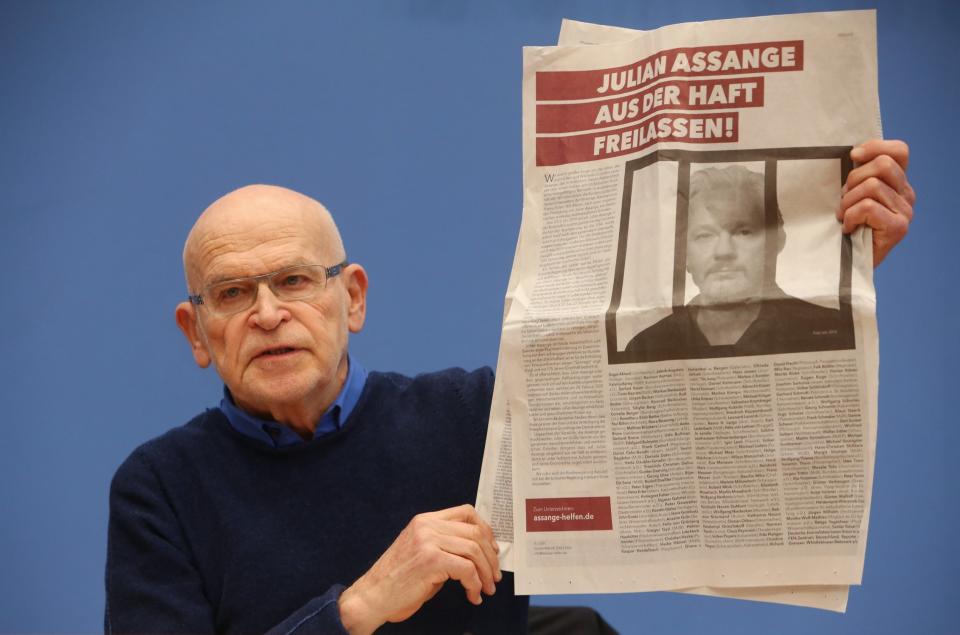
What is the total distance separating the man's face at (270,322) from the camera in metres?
1.33

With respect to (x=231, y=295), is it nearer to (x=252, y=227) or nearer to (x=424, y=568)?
(x=252, y=227)

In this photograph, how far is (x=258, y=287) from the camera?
134 cm

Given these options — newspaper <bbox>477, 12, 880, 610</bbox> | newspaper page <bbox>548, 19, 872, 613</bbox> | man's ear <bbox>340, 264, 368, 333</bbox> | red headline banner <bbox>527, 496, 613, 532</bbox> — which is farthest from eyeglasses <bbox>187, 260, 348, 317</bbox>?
newspaper page <bbox>548, 19, 872, 613</bbox>

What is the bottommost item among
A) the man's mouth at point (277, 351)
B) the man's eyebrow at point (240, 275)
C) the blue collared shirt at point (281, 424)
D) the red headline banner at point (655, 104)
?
the blue collared shirt at point (281, 424)

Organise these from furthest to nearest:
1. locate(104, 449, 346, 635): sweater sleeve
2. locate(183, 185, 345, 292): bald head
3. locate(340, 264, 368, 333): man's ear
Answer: locate(340, 264, 368, 333): man's ear < locate(183, 185, 345, 292): bald head < locate(104, 449, 346, 635): sweater sleeve

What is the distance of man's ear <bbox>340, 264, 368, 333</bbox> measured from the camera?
148 centimetres

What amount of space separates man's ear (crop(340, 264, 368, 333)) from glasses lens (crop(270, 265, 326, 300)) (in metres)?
0.10

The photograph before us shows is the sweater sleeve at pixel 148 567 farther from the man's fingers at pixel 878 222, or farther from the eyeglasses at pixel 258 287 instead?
the man's fingers at pixel 878 222

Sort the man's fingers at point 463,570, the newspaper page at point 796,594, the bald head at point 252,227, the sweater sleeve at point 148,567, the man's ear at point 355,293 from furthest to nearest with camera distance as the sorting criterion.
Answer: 1. the man's ear at point 355,293
2. the bald head at point 252,227
3. the sweater sleeve at point 148,567
4. the man's fingers at point 463,570
5. the newspaper page at point 796,594

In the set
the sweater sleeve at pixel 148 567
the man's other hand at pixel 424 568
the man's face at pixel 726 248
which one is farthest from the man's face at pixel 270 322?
the man's face at pixel 726 248

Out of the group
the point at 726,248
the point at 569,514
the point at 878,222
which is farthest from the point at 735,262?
the point at 569,514

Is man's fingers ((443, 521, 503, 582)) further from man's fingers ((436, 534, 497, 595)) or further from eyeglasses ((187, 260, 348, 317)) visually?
eyeglasses ((187, 260, 348, 317))

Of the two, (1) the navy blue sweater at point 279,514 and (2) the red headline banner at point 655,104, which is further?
(1) the navy blue sweater at point 279,514

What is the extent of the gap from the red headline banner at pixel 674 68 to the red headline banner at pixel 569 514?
17.1 inches
